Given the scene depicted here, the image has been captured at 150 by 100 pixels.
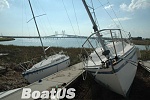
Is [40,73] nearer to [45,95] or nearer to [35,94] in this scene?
[35,94]

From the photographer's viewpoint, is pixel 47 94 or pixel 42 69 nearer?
pixel 47 94

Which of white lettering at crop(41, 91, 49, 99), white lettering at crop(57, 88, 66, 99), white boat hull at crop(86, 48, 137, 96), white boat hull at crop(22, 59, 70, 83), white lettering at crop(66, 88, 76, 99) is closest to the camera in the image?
white boat hull at crop(86, 48, 137, 96)

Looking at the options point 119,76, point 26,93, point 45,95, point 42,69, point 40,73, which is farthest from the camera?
point 42,69

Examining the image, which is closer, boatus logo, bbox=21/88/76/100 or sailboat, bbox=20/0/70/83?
boatus logo, bbox=21/88/76/100

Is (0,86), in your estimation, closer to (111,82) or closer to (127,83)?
(111,82)

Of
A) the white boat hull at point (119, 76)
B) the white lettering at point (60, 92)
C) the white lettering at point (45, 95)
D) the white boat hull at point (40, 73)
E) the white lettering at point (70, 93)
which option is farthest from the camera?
the white boat hull at point (40, 73)

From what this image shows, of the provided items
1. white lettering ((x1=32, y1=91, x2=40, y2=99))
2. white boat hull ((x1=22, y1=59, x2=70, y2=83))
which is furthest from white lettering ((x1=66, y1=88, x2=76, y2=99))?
white boat hull ((x1=22, y1=59, x2=70, y2=83))

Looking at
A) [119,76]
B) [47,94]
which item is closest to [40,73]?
[47,94]

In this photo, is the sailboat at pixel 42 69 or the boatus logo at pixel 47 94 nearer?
the boatus logo at pixel 47 94

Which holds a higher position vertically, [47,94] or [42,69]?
[42,69]

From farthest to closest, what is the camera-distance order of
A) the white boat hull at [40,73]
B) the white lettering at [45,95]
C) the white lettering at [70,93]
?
the white boat hull at [40,73] < the white lettering at [70,93] < the white lettering at [45,95]

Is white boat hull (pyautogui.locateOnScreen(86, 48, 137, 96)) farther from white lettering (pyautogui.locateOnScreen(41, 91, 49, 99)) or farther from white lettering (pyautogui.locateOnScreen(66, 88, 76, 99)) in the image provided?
white lettering (pyautogui.locateOnScreen(41, 91, 49, 99))

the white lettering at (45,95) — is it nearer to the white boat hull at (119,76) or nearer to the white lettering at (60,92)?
the white lettering at (60,92)

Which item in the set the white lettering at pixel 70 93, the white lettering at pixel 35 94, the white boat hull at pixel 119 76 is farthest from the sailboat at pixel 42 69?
the white boat hull at pixel 119 76
